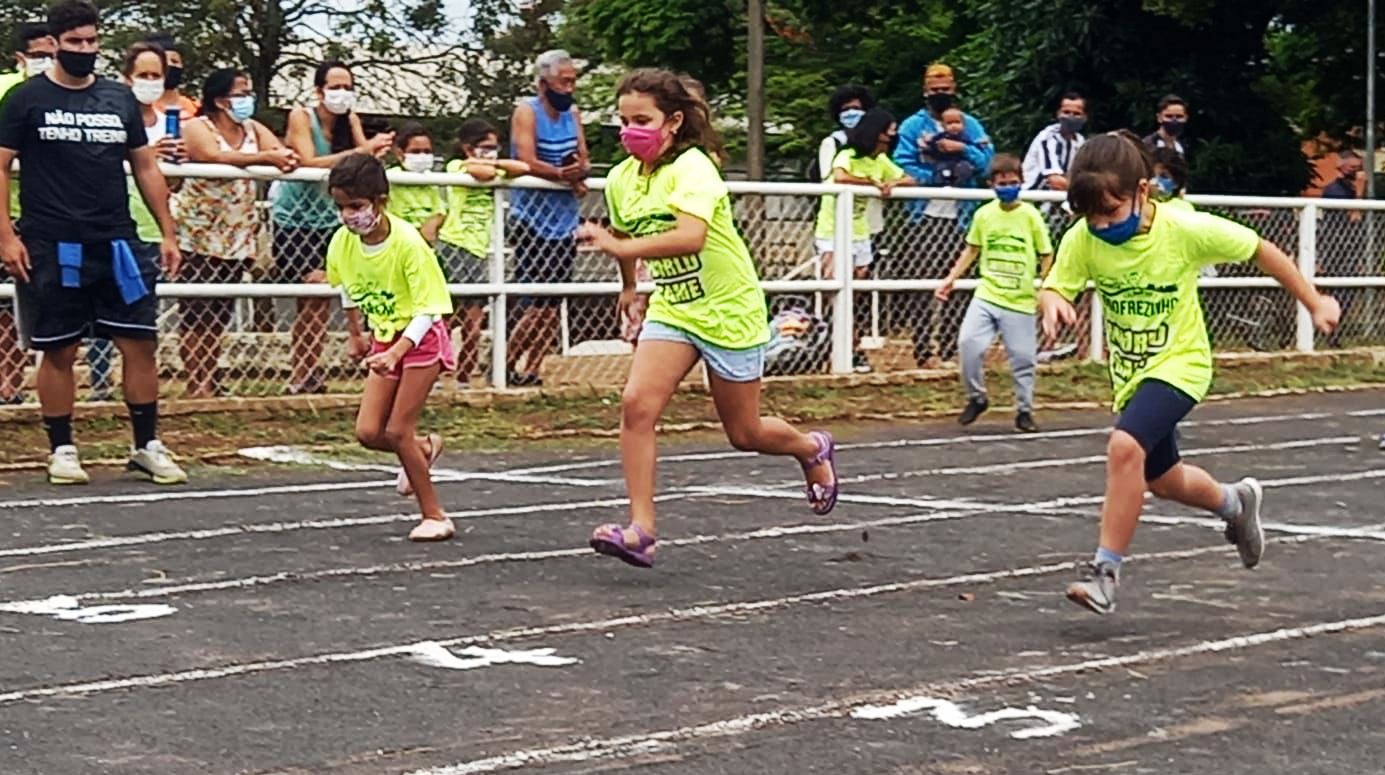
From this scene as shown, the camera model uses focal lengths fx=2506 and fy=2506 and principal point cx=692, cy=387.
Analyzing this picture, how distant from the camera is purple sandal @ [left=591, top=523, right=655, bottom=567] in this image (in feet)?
28.5

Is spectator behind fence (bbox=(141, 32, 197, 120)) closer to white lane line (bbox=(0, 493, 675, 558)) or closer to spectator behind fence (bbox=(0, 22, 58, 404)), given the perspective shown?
spectator behind fence (bbox=(0, 22, 58, 404))

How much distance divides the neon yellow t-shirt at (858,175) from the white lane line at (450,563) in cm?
605

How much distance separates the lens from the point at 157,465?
11.7 meters

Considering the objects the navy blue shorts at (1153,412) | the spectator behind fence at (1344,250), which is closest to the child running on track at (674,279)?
the navy blue shorts at (1153,412)

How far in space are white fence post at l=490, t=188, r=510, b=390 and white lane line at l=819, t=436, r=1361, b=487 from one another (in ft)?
10.8

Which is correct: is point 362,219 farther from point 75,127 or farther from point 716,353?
point 75,127

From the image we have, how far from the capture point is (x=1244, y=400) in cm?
1728

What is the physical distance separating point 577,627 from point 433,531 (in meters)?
2.16

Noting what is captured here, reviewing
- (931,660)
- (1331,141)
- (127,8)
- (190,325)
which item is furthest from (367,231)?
(127,8)

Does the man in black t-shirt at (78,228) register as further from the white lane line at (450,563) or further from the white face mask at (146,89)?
the white lane line at (450,563)

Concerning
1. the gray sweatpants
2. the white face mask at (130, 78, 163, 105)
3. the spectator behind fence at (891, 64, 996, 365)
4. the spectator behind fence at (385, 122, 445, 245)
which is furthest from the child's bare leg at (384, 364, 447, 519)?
the spectator behind fence at (891, 64, 996, 365)

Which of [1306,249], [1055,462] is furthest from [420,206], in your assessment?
[1306,249]

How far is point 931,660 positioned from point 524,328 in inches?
324

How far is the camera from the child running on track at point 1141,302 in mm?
7930
